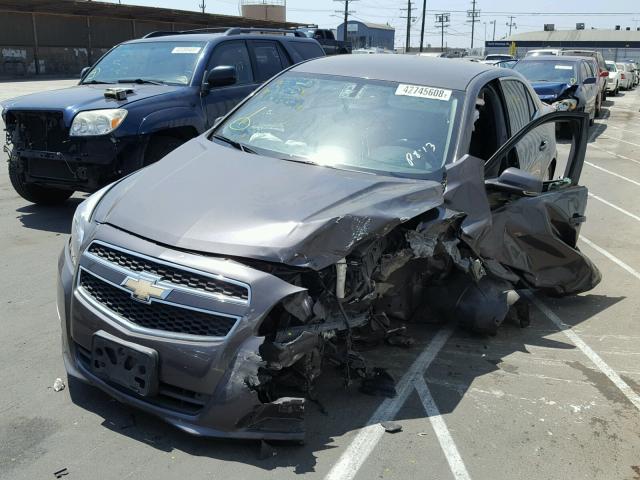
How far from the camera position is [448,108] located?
14.6ft

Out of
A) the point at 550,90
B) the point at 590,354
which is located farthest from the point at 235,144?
the point at 550,90

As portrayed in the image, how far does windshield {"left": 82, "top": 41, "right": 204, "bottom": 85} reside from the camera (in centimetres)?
753

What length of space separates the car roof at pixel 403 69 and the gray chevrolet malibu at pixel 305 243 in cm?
2

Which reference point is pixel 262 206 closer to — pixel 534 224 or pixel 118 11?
pixel 534 224

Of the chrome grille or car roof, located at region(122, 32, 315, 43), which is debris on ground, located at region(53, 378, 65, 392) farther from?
car roof, located at region(122, 32, 315, 43)

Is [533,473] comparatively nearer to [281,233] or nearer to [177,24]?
[281,233]

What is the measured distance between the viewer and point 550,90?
1549 centimetres

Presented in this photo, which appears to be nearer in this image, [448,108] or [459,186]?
[459,186]

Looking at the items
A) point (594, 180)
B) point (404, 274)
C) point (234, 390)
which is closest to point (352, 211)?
point (404, 274)

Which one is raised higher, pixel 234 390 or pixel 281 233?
pixel 281 233

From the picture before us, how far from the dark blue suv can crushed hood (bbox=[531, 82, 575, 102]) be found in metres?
9.27

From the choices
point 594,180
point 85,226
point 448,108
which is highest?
point 448,108

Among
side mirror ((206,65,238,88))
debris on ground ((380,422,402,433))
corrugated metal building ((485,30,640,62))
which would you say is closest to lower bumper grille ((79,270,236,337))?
debris on ground ((380,422,402,433))

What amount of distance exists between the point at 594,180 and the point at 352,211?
866 centimetres
